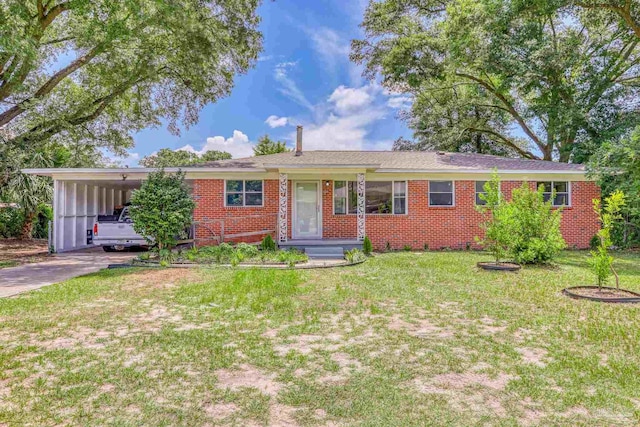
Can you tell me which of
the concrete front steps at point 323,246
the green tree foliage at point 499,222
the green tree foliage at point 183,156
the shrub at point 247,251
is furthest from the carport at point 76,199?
the green tree foliage at point 183,156

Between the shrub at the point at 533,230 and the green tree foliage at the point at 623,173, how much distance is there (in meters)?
2.31

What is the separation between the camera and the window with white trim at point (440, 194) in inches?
525

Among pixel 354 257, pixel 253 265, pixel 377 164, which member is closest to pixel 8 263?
pixel 253 265

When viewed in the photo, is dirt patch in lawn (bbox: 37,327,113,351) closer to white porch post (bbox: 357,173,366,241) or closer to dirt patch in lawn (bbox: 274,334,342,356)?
dirt patch in lawn (bbox: 274,334,342,356)

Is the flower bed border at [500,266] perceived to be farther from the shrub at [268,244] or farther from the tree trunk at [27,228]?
the tree trunk at [27,228]

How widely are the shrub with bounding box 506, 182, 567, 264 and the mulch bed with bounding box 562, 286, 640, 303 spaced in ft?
7.70

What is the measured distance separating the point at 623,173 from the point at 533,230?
5.22 meters

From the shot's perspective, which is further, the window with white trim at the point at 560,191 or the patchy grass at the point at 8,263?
the window with white trim at the point at 560,191

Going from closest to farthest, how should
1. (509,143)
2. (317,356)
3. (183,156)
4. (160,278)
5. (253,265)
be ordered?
(317,356)
(160,278)
(253,265)
(509,143)
(183,156)

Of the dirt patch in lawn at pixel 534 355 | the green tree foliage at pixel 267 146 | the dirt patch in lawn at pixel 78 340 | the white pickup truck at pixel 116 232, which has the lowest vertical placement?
the dirt patch in lawn at pixel 534 355

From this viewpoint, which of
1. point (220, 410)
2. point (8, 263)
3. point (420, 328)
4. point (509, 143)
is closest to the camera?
point (220, 410)

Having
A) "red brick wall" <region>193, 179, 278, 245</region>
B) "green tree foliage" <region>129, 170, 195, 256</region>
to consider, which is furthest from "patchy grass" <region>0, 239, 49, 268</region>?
"red brick wall" <region>193, 179, 278, 245</region>

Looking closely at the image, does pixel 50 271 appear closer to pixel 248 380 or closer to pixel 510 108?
pixel 248 380

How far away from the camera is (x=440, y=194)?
1336 cm
